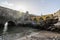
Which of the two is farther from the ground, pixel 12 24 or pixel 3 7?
pixel 3 7

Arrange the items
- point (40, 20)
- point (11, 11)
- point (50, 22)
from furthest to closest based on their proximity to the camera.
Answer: point (40, 20) → point (11, 11) → point (50, 22)

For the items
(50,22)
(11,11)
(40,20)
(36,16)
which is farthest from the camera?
(36,16)

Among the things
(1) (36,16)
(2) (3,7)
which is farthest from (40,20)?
(2) (3,7)

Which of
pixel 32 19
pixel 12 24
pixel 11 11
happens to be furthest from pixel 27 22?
pixel 11 11

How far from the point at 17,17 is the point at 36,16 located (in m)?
5.12

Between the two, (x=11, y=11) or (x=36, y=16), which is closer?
(x=11, y=11)

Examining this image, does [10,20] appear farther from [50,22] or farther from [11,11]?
[50,22]

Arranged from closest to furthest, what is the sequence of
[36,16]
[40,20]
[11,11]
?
[11,11], [40,20], [36,16]

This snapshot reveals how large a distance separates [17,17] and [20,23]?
2193 millimetres

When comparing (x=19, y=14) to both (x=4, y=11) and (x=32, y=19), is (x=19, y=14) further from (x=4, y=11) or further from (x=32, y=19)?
(x=4, y=11)

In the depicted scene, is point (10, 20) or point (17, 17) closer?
point (10, 20)

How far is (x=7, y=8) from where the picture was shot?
2947 cm

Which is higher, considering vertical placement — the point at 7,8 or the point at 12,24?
the point at 7,8

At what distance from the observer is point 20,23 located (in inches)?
1437
